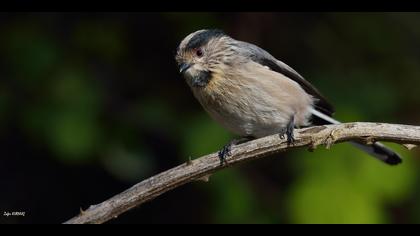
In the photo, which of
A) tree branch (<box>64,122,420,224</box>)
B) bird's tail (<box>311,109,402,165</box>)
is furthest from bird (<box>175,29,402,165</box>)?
tree branch (<box>64,122,420,224</box>)

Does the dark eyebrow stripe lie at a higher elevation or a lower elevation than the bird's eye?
higher

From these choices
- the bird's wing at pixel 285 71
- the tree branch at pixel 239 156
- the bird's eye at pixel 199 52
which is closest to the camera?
the tree branch at pixel 239 156

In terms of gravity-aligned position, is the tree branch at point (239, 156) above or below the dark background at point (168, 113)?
below

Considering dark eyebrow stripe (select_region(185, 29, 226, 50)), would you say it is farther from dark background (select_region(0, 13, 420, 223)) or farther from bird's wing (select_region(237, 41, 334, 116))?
dark background (select_region(0, 13, 420, 223))

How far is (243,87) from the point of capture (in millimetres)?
4520

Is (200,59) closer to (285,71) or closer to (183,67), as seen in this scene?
(183,67)

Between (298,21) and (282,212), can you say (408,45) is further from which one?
(282,212)

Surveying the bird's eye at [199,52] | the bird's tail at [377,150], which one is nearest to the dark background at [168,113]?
the bird's tail at [377,150]

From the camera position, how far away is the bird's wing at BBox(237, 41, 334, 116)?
4793mm

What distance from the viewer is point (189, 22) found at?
19.6ft

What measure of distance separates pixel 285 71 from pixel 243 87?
1.53 ft

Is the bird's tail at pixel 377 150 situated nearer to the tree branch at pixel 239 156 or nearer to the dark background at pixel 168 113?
the dark background at pixel 168 113

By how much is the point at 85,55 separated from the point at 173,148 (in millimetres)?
1057

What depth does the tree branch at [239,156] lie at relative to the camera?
3.28 m
